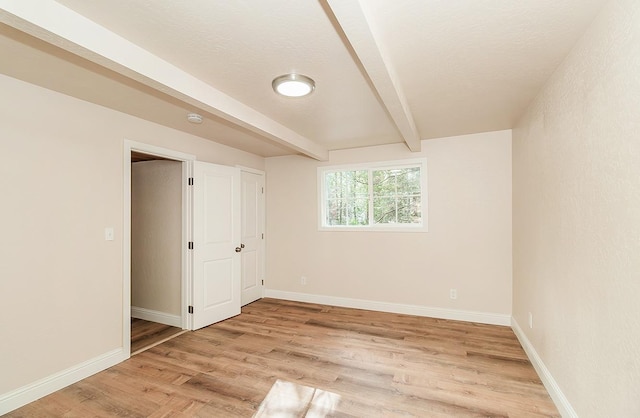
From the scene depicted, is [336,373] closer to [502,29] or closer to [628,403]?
[628,403]

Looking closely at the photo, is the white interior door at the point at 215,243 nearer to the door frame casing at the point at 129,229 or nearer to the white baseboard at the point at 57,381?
the door frame casing at the point at 129,229

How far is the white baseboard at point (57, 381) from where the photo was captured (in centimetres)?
206

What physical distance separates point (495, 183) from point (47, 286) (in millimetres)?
4645

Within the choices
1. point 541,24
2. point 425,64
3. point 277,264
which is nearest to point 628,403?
point 541,24

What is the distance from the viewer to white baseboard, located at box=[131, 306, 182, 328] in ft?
12.1

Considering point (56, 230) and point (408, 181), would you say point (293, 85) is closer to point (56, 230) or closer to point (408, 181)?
point (56, 230)

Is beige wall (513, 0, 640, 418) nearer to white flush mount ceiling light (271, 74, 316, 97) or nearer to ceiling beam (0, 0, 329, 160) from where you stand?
A: white flush mount ceiling light (271, 74, 316, 97)

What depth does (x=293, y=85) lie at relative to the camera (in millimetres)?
2221

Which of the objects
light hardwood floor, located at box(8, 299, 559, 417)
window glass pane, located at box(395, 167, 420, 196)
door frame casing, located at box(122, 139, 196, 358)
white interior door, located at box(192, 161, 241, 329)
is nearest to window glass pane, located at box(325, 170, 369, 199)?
window glass pane, located at box(395, 167, 420, 196)

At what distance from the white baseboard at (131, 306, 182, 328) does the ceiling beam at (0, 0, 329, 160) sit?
2.67 m

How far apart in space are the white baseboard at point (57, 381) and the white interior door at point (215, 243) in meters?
0.93

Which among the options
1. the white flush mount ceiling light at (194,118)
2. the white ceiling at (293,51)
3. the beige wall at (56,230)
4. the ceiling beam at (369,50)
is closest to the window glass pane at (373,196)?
the white ceiling at (293,51)

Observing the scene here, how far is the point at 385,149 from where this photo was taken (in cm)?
420

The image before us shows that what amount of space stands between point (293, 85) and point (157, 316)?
349cm
